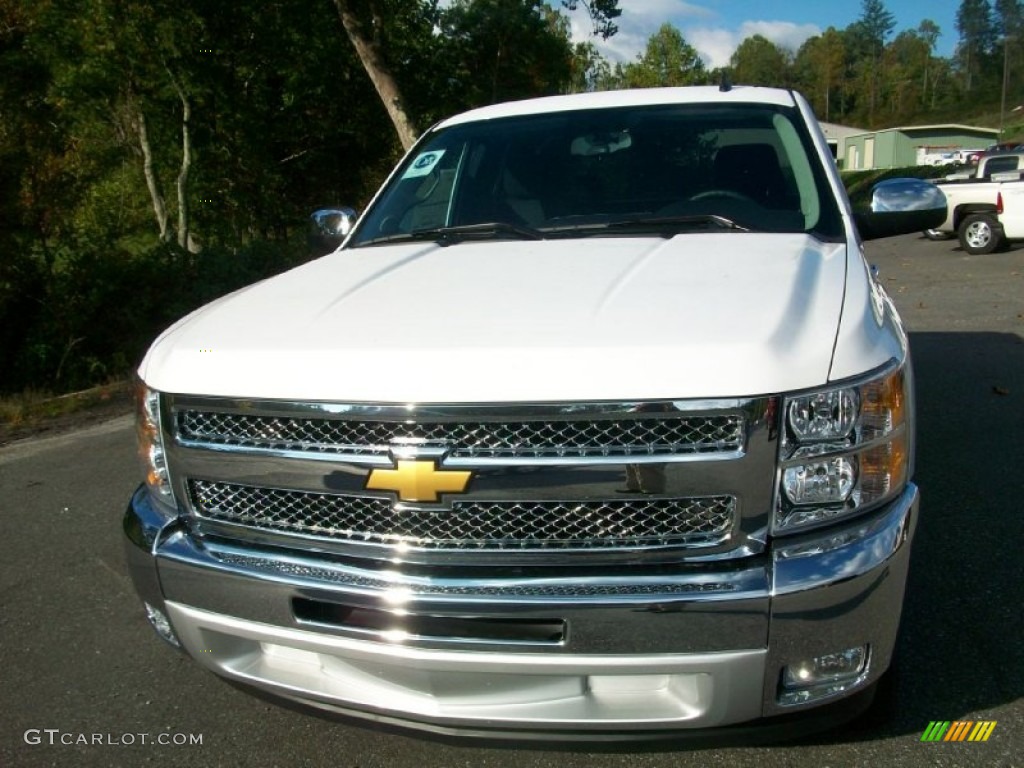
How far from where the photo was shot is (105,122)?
1452 cm

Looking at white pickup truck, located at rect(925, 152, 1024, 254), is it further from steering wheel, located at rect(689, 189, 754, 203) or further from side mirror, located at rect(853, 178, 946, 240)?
steering wheel, located at rect(689, 189, 754, 203)

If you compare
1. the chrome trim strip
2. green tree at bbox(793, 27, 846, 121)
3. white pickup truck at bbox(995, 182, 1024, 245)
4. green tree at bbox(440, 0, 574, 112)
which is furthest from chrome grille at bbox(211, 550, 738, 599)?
green tree at bbox(793, 27, 846, 121)

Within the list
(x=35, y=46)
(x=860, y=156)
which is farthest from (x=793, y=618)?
(x=860, y=156)

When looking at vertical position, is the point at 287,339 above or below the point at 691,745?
above

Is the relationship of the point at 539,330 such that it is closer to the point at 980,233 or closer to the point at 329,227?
the point at 329,227

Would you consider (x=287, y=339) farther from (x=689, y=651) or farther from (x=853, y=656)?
(x=853, y=656)

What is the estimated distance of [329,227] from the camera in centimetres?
429

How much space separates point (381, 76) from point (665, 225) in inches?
502

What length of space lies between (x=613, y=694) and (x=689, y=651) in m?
0.22

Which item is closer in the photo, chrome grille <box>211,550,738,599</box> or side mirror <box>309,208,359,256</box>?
chrome grille <box>211,550,738,599</box>

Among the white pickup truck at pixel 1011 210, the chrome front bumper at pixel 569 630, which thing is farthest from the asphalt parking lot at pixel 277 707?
the white pickup truck at pixel 1011 210

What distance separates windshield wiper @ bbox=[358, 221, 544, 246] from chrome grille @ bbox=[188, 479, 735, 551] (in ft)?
4.44

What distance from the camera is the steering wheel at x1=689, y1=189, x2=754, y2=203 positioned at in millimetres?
3400

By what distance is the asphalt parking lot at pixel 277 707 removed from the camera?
100 inches
